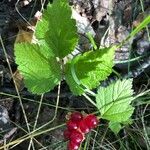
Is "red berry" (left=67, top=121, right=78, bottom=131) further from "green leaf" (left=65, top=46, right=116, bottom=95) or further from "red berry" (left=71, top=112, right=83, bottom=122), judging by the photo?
"green leaf" (left=65, top=46, right=116, bottom=95)

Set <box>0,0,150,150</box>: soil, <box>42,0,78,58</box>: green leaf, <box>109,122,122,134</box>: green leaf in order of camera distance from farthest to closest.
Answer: <box>0,0,150,150</box>: soil
<box>109,122,122,134</box>: green leaf
<box>42,0,78,58</box>: green leaf

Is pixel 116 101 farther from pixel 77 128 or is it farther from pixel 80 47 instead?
pixel 80 47

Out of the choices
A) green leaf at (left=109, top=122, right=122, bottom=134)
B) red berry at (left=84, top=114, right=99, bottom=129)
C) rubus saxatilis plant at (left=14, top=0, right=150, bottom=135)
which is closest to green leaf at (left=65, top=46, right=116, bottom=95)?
rubus saxatilis plant at (left=14, top=0, right=150, bottom=135)

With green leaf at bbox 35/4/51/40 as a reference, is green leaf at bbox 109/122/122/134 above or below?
below

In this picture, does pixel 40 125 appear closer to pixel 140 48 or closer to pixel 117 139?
pixel 117 139

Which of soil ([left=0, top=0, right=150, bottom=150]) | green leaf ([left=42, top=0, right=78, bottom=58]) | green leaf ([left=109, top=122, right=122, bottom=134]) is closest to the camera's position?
green leaf ([left=42, top=0, right=78, bottom=58])

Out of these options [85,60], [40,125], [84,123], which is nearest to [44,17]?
[85,60]

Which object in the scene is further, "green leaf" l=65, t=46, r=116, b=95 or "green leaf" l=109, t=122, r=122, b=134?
"green leaf" l=109, t=122, r=122, b=134
